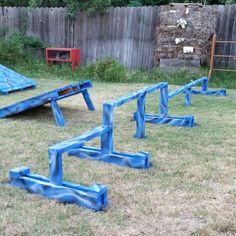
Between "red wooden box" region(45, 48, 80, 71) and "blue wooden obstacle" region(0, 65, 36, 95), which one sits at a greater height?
"red wooden box" region(45, 48, 80, 71)

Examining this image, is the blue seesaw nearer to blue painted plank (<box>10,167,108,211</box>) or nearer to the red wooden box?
blue painted plank (<box>10,167,108,211</box>)

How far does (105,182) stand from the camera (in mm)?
3170

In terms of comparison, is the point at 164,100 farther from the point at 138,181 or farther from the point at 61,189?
the point at 61,189

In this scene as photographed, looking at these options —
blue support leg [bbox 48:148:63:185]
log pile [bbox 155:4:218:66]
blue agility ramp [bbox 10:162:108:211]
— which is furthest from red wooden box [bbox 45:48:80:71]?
blue support leg [bbox 48:148:63:185]

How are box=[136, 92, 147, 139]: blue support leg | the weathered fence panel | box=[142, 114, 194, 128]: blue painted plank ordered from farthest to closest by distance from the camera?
the weathered fence panel → box=[142, 114, 194, 128]: blue painted plank → box=[136, 92, 147, 139]: blue support leg

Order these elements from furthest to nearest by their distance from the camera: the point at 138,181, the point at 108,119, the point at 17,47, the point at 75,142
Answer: the point at 17,47 < the point at 108,119 < the point at 138,181 < the point at 75,142

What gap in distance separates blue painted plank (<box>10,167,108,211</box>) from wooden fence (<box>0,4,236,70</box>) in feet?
28.9

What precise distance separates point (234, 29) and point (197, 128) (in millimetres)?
6360

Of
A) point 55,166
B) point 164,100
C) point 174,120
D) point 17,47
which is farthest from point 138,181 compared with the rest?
point 17,47

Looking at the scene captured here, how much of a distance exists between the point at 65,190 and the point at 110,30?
31.0 ft

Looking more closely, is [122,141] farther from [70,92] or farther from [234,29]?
[234,29]

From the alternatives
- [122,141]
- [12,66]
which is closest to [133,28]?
[12,66]

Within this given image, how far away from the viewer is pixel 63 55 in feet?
39.2

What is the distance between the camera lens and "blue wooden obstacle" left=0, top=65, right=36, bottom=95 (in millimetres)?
7789
